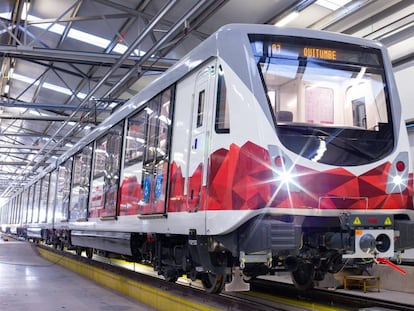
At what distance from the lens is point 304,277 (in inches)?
255

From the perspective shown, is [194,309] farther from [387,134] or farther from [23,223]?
[23,223]

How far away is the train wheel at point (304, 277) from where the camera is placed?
245 inches

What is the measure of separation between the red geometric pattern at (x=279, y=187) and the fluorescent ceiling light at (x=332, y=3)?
5.16 meters

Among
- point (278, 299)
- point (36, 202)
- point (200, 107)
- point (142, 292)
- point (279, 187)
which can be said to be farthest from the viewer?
point (36, 202)

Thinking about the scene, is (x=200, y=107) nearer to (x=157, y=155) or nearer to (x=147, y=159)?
(x=157, y=155)

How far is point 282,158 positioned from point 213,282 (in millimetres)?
2274

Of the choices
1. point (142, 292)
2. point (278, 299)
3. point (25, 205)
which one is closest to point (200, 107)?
point (278, 299)

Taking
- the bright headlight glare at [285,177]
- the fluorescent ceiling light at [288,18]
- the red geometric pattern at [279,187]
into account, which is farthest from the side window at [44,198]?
the bright headlight glare at [285,177]

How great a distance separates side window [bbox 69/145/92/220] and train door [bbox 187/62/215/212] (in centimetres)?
535

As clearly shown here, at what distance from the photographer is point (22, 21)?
500 inches

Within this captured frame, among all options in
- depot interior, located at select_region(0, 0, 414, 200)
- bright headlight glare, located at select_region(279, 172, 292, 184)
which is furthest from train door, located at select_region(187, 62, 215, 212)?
depot interior, located at select_region(0, 0, 414, 200)

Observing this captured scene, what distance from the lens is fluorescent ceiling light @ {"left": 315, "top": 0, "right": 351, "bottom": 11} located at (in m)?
9.27

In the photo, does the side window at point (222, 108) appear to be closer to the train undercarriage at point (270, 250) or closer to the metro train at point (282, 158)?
the metro train at point (282, 158)

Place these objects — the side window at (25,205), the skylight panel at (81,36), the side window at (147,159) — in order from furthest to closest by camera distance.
→ the side window at (25,205), the skylight panel at (81,36), the side window at (147,159)
